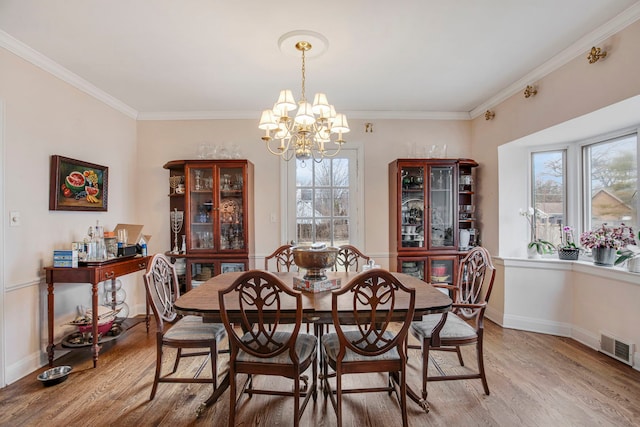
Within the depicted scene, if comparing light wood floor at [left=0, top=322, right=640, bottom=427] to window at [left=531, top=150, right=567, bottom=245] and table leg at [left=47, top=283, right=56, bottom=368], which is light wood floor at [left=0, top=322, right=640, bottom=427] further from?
window at [left=531, top=150, right=567, bottom=245]

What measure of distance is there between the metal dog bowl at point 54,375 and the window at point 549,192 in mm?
4746

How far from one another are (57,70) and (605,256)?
524 cm

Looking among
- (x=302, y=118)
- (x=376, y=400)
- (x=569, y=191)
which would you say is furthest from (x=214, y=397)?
(x=569, y=191)

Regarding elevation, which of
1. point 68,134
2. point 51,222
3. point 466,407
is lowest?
point 466,407

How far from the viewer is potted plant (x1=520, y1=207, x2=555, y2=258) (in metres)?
3.41

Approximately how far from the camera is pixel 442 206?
12.4 feet

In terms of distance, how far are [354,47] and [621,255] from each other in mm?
2958

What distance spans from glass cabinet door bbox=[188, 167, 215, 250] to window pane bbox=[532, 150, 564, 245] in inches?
150

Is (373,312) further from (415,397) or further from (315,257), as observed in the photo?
(415,397)

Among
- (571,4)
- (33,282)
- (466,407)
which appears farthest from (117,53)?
(466,407)

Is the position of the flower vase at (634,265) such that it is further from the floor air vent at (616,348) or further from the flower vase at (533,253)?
the flower vase at (533,253)

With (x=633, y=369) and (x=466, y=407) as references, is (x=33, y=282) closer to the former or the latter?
(x=466, y=407)

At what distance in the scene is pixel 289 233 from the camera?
13.1 ft

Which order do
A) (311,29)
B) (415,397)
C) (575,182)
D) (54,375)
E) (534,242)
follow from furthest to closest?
(534,242) → (575,182) → (54,375) → (311,29) → (415,397)
